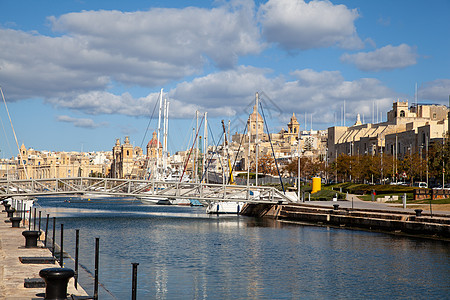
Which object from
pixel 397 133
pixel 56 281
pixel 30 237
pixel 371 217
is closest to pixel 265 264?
pixel 30 237

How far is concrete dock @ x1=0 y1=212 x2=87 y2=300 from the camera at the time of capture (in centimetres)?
1591

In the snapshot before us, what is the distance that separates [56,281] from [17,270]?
5942 mm

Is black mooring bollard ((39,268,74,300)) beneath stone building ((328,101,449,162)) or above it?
beneath

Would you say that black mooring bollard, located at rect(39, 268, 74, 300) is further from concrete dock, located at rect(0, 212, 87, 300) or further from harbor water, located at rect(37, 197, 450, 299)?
harbor water, located at rect(37, 197, 450, 299)

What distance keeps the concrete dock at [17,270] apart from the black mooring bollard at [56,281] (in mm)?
1332

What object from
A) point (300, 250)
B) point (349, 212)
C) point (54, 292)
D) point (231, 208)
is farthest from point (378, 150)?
point (54, 292)

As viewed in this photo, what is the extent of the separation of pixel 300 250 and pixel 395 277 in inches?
402

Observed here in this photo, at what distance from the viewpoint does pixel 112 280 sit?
1005 inches

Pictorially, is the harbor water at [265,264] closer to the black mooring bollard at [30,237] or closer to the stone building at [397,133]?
the black mooring bollard at [30,237]

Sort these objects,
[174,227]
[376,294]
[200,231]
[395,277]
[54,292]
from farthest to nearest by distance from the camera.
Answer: [174,227]
[200,231]
[395,277]
[376,294]
[54,292]

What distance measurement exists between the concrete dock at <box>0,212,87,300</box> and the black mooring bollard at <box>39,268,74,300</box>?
133 centimetres

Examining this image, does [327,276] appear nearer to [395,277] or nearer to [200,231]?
[395,277]

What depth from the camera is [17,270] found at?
63.5 ft

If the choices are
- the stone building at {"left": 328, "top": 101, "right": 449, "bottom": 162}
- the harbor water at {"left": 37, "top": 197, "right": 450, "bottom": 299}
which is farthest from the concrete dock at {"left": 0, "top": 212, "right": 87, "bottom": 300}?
the stone building at {"left": 328, "top": 101, "right": 449, "bottom": 162}
